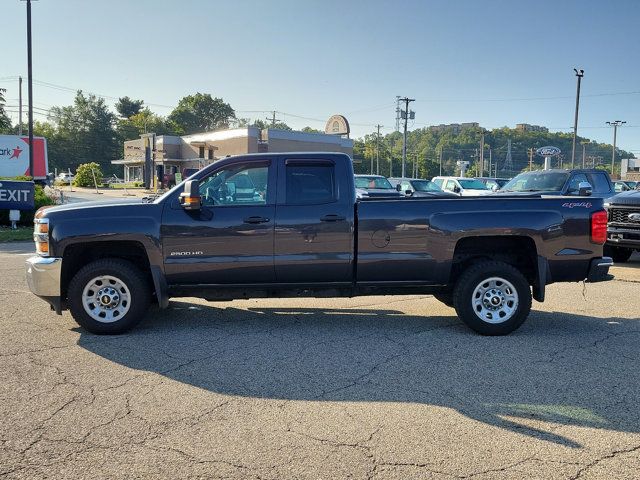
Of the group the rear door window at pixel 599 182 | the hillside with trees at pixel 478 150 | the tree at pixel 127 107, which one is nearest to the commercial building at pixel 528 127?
the hillside with trees at pixel 478 150

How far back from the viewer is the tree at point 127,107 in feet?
419

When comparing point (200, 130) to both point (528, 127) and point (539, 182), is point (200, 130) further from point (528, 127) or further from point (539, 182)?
point (539, 182)

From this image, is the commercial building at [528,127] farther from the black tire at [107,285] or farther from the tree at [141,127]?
the black tire at [107,285]

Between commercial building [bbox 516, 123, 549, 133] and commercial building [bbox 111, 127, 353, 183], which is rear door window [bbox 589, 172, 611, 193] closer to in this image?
commercial building [bbox 111, 127, 353, 183]

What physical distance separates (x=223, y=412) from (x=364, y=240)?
263 centimetres

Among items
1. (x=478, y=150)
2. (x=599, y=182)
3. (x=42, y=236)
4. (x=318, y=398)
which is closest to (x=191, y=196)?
(x=42, y=236)

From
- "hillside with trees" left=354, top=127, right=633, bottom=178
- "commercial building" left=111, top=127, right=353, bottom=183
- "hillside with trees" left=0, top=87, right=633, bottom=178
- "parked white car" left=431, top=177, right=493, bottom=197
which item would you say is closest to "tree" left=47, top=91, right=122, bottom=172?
"hillside with trees" left=0, top=87, right=633, bottom=178

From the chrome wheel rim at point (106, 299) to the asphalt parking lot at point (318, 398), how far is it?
10.8 inches

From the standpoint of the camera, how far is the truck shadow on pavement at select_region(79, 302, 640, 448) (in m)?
4.25

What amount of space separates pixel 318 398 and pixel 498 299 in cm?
272

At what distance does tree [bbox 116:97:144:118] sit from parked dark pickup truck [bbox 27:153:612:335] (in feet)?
432

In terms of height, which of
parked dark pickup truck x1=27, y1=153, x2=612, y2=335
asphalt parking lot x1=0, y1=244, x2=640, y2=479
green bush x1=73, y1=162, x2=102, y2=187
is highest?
green bush x1=73, y1=162, x2=102, y2=187

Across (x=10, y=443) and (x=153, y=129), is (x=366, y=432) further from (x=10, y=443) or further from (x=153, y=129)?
(x=153, y=129)

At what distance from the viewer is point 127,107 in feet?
419
